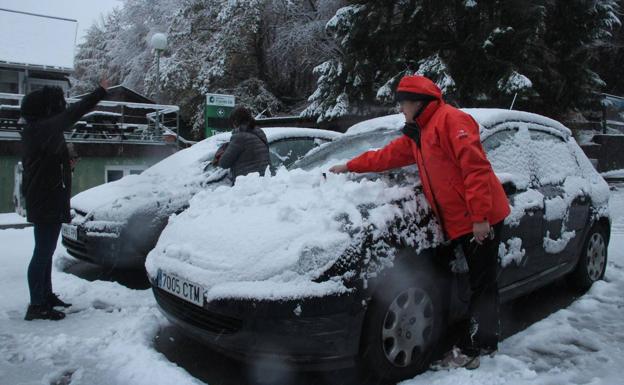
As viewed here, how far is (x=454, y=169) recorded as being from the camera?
9.78ft

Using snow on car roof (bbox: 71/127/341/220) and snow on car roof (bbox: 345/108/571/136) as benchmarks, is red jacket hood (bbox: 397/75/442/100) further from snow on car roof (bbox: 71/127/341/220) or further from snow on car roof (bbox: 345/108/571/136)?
snow on car roof (bbox: 71/127/341/220)

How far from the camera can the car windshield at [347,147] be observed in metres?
4.17

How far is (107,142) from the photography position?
1163cm

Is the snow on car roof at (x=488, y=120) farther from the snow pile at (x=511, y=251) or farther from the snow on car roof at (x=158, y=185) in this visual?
the snow on car roof at (x=158, y=185)

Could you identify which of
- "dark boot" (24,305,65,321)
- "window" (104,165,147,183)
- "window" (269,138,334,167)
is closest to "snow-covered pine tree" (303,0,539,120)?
"window" (104,165,147,183)

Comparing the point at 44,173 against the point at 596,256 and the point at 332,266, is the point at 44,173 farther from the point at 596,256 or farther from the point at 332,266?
the point at 596,256

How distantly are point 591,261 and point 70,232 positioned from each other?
499 cm

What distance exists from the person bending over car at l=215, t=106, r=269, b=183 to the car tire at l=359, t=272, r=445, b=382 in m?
2.69

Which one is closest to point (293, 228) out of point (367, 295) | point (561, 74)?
point (367, 295)

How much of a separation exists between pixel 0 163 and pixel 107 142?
6.88ft

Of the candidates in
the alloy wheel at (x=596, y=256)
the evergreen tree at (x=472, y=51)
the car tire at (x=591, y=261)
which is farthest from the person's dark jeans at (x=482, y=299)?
the evergreen tree at (x=472, y=51)

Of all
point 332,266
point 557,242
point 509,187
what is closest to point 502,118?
point 509,187

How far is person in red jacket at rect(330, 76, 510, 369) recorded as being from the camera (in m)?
2.83

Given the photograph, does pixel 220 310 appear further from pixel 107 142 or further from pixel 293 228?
pixel 107 142
